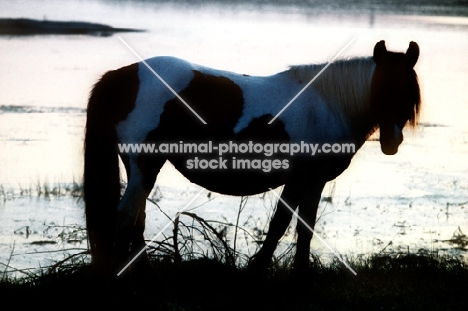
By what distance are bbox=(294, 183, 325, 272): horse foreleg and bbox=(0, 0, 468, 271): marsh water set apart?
0.90m

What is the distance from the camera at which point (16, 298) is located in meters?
5.27

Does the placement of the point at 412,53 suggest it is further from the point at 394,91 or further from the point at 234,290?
the point at 234,290

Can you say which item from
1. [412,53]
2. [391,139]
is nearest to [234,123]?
[391,139]

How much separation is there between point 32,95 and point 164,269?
346 inches

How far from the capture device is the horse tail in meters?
5.70

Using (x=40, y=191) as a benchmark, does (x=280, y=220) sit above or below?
above

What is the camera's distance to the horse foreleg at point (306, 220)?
19.1ft

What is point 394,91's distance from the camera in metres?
5.70

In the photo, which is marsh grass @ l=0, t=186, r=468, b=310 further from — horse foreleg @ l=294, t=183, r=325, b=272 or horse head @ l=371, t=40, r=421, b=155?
horse head @ l=371, t=40, r=421, b=155

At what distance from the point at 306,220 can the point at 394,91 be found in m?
1.13

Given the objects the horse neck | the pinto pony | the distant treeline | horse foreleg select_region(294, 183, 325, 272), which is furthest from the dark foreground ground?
the distant treeline

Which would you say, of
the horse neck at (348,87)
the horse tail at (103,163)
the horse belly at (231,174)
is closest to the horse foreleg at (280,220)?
the horse belly at (231,174)

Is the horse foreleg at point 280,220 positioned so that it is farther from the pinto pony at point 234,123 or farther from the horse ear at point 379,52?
the horse ear at point 379,52

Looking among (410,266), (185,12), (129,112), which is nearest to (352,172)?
(410,266)
